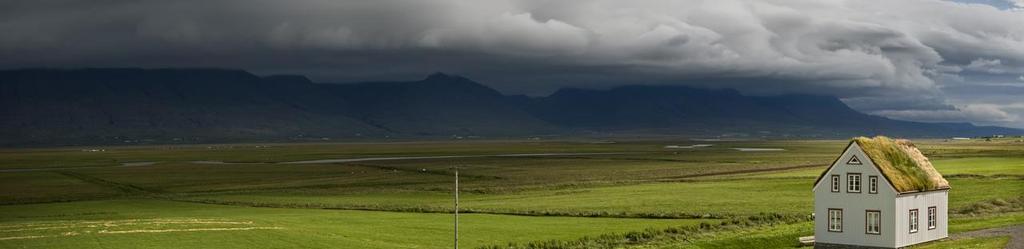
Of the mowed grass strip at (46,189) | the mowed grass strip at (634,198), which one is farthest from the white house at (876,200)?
the mowed grass strip at (46,189)

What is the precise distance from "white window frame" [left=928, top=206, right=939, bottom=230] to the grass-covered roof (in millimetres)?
1241

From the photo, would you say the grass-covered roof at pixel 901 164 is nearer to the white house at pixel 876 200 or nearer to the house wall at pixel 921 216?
the white house at pixel 876 200

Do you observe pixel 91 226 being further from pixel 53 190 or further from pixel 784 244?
pixel 53 190

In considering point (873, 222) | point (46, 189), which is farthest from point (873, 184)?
point (46, 189)

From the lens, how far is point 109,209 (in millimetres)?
92125

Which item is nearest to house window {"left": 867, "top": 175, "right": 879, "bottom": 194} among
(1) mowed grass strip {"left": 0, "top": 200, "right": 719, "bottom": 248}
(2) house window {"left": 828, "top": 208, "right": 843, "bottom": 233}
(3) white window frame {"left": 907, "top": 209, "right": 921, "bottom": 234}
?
(2) house window {"left": 828, "top": 208, "right": 843, "bottom": 233}

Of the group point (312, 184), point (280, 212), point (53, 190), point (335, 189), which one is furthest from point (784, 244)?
point (53, 190)

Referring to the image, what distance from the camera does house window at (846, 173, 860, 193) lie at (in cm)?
5409

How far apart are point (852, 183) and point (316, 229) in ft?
117

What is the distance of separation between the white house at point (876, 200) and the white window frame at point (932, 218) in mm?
58

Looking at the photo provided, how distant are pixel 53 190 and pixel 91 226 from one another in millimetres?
60230

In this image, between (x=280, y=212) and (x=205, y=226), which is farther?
(x=280, y=212)

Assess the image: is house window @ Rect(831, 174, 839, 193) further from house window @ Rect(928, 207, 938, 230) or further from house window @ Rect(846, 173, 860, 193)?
house window @ Rect(928, 207, 938, 230)

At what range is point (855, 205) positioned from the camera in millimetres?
54000
